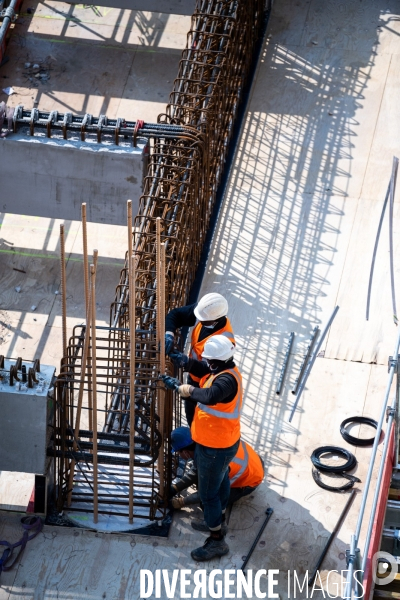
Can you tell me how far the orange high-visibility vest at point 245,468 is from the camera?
10742 millimetres

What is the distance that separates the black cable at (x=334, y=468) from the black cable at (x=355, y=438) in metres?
0.18

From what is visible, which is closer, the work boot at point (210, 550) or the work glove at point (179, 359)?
the work glove at point (179, 359)

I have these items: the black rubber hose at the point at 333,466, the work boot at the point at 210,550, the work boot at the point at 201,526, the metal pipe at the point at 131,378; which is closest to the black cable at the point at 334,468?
the black rubber hose at the point at 333,466

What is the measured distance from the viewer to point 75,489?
1105 centimetres

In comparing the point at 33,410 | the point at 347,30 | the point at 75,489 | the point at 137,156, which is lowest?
the point at 75,489

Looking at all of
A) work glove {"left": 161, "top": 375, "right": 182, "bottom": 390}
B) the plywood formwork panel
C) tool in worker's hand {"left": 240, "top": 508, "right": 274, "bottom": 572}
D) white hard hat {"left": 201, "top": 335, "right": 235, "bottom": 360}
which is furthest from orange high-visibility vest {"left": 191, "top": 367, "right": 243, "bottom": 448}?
the plywood formwork panel

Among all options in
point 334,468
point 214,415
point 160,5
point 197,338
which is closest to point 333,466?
point 334,468

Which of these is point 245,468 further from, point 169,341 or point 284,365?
point 284,365

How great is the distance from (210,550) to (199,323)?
206 centimetres

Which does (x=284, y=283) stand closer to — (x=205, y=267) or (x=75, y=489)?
(x=205, y=267)

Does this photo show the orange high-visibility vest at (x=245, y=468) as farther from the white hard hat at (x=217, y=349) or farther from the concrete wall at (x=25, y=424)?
the concrete wall at (x=25, y=424)

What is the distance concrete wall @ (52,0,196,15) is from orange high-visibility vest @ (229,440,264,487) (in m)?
8.17

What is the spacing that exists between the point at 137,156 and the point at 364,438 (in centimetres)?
422

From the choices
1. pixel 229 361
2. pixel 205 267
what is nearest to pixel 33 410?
pixel 229 361
